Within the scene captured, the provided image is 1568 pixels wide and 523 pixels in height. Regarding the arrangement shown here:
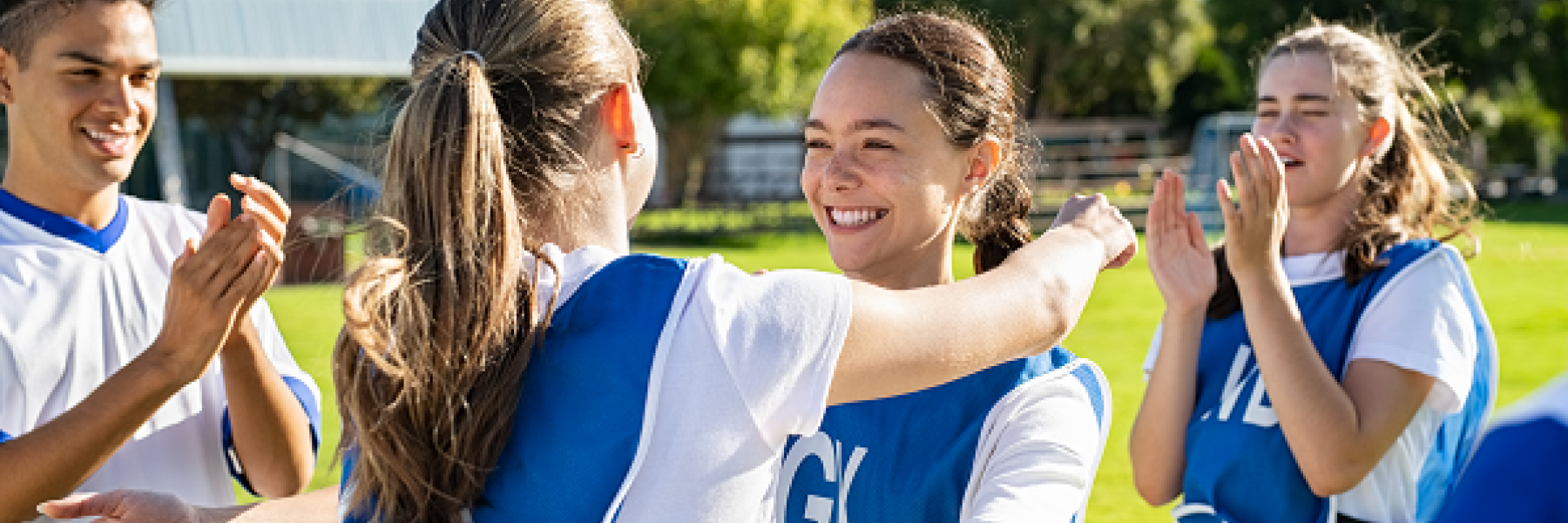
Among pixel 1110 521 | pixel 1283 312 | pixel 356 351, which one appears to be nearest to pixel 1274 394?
pixel 1283 312

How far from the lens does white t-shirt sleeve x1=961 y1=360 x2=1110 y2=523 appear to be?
201 cm

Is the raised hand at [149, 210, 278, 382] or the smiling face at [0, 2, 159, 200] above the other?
the smiling face at [0, 2, 159, 200]

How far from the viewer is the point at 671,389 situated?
1.48 meters

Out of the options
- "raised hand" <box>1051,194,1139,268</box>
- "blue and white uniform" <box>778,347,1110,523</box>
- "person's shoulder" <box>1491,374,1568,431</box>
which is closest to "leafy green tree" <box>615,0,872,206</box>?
"blue and white uniform" <box>778,347,1110,523</box>

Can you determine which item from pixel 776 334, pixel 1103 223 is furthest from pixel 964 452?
pixel 776 334

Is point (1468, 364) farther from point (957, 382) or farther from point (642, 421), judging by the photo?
point (642, 421)

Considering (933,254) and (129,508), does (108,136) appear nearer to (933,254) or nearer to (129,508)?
(129,508)

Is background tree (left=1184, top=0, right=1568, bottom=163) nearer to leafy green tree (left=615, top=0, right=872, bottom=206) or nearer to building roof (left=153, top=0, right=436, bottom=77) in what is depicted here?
leafy green tree (left=615, top=0, right=872, bottom=206)

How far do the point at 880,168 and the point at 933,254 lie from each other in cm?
25

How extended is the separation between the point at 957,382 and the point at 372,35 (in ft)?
59.3

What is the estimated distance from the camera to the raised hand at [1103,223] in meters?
2.09

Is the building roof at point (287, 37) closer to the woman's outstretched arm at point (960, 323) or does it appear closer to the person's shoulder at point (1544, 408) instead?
the woman's outstretched arm at point (960, 323)

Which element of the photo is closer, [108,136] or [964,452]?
[964,452]

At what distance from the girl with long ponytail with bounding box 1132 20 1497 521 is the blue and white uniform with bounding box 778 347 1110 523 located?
68cm
